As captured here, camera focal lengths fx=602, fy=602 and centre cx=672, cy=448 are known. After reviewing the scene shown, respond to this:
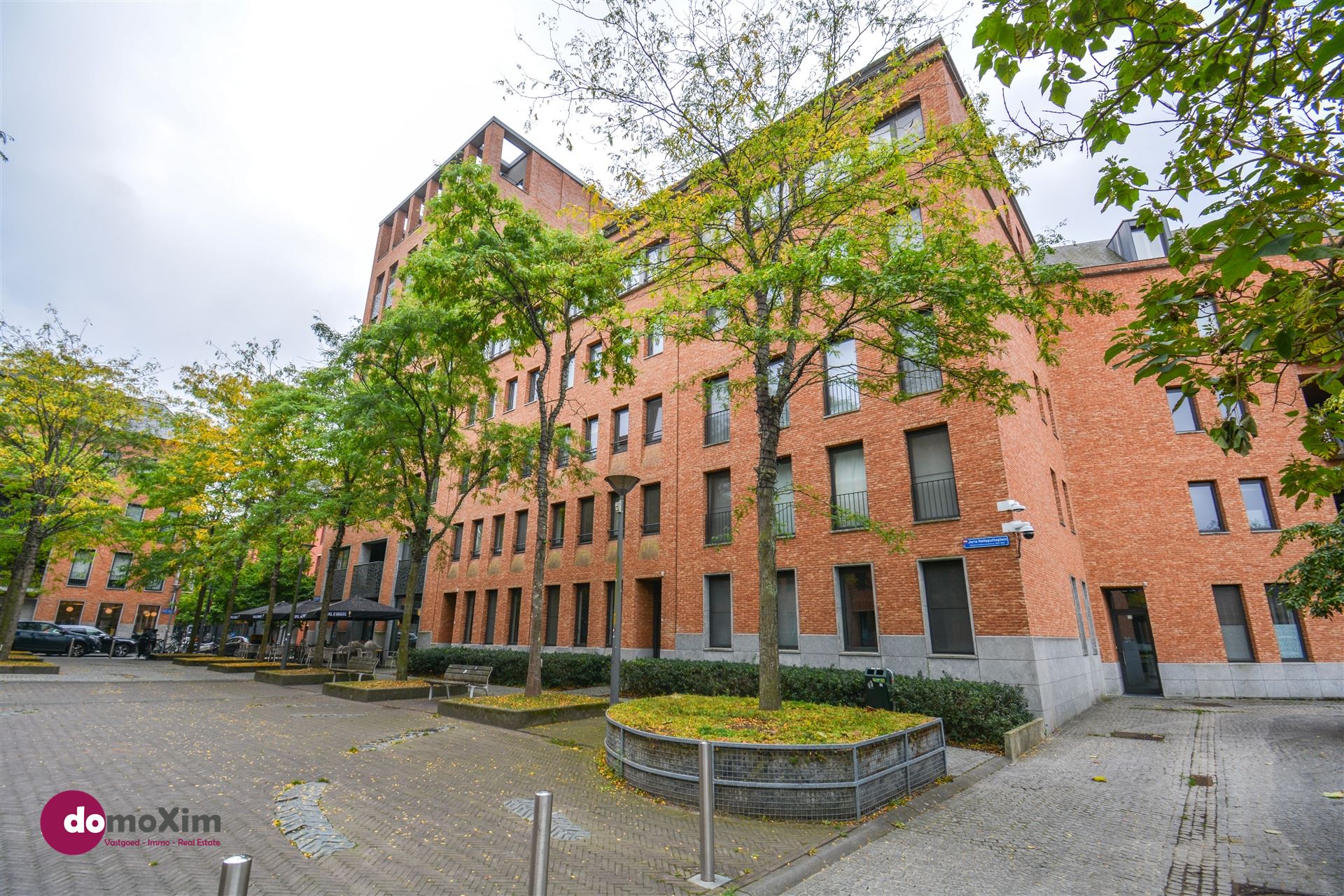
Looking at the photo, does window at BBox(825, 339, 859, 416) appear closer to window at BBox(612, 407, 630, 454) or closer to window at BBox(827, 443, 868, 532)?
window at BBox(827, 443, 868, 532)

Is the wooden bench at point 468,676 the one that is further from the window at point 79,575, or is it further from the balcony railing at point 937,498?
the window at point 79,575

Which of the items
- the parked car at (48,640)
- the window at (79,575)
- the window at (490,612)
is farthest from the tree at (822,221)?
the window at (79,575)

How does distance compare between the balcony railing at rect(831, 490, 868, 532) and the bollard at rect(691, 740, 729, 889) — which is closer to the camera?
the bollard at rect(691, 740, 729, 889)

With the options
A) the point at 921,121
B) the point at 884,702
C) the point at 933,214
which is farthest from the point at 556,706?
the point at 921,121

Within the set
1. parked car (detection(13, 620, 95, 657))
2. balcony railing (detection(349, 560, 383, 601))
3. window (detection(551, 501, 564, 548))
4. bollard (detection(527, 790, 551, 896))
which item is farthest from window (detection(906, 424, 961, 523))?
parked car (detection(13, 620, 95, 657))

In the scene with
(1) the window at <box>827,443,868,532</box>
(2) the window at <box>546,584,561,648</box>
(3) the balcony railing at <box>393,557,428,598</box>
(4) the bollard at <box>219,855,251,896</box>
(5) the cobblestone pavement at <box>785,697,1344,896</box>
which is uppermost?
(1) the window at <box>827,443,868,532</box>

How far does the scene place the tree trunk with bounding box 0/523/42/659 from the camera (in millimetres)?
17578

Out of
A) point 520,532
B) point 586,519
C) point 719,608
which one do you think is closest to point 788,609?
point 719,608

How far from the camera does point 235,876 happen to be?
213 centimetres

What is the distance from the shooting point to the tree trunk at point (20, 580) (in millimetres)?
17578

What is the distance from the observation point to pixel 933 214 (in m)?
9.24

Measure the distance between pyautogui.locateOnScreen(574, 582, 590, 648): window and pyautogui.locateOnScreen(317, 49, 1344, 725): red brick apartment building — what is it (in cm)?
5

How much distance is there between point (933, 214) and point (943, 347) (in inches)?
83.3

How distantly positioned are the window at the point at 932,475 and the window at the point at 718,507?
513cm
